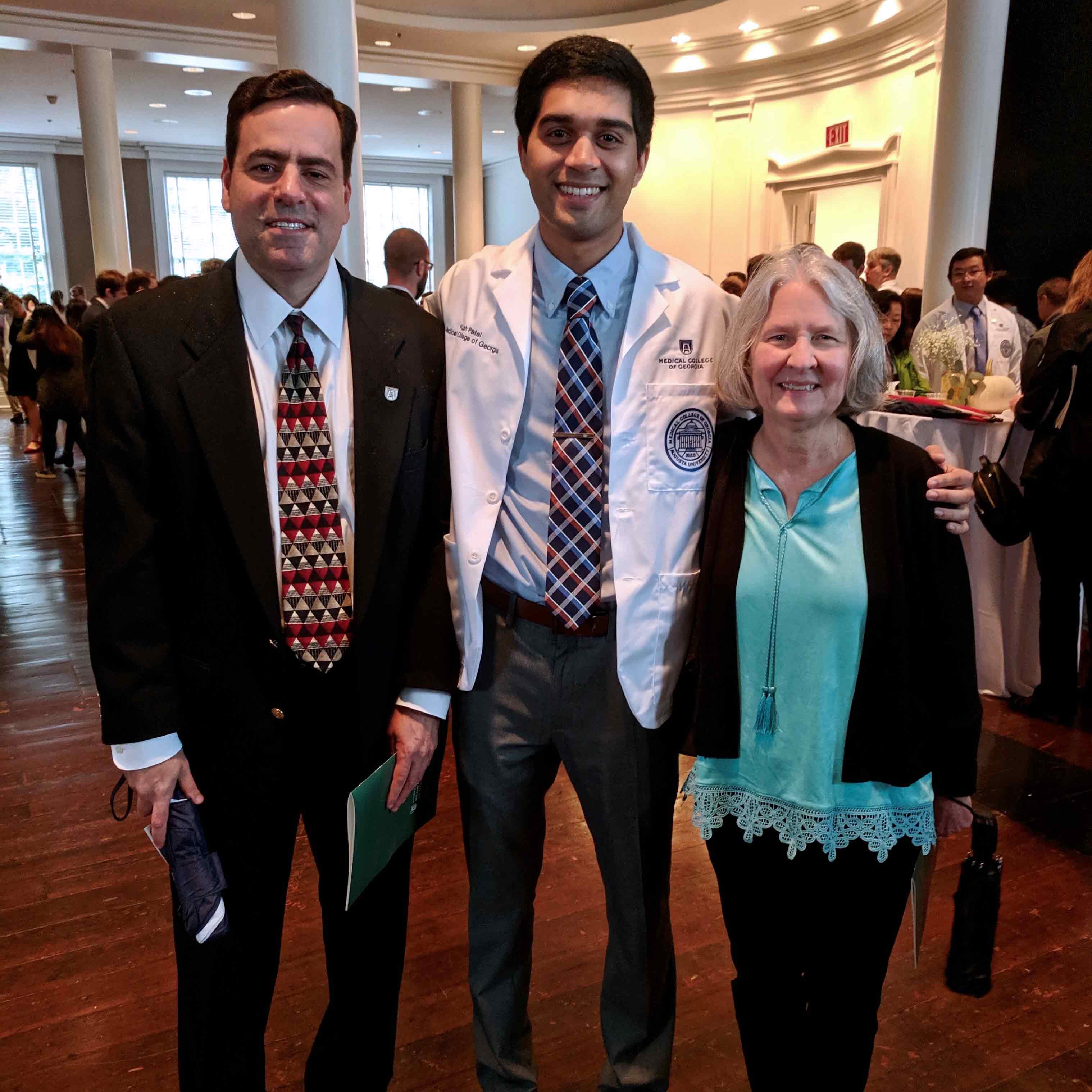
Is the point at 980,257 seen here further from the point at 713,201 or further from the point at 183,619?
the point at 713,201

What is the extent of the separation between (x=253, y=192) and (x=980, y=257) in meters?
4.22

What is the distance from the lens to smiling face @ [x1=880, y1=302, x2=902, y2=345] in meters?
4.82

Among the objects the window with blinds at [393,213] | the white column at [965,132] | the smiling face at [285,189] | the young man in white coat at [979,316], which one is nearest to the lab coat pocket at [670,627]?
the smiling face at [285,189]

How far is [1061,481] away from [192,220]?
61.0ft

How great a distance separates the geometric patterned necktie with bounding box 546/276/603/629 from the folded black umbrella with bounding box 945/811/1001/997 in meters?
0.78

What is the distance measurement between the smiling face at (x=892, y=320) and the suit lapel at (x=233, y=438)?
13.4 feet

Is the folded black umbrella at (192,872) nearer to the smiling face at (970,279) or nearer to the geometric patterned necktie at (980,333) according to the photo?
the geometric patterned necktie at (980,333)

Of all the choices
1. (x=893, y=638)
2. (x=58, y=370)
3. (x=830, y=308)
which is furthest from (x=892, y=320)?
(x=58, y=370)

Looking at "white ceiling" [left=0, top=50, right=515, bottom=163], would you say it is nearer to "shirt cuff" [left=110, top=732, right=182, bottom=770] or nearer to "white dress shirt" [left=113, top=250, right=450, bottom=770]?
"white dress shirt" [left=113, top=250, right=450, bottom=770]

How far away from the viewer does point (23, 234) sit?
1728 centimetres

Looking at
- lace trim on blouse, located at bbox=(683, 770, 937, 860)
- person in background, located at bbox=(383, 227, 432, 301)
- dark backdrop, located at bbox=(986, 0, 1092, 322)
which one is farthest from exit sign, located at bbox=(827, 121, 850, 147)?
lace trim on blouse, located at bbox=(683, 770, 937, 860)

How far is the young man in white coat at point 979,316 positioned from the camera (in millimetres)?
4598

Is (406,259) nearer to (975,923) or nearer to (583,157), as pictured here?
(583,157)

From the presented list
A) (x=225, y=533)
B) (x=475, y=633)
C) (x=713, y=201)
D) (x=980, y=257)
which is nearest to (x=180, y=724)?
(x=225, y=533)
